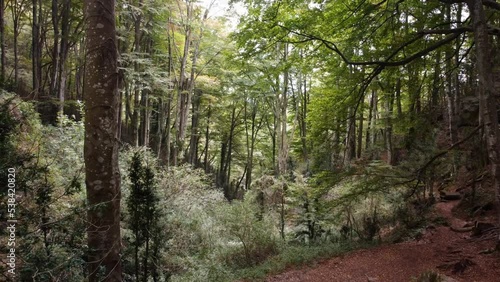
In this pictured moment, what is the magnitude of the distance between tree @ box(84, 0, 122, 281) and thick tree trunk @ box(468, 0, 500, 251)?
4.61 metres

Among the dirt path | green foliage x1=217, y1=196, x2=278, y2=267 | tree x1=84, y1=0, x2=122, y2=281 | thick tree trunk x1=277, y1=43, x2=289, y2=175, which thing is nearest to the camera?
tree x1=84, y1=0, x2=122, y2=281

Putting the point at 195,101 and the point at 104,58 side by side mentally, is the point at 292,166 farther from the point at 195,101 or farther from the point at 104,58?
the point at 104,58

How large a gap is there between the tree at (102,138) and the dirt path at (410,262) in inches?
180

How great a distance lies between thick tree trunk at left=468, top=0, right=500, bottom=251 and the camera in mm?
3598

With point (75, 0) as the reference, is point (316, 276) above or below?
below

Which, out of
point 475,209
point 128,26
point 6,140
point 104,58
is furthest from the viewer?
point 128,26

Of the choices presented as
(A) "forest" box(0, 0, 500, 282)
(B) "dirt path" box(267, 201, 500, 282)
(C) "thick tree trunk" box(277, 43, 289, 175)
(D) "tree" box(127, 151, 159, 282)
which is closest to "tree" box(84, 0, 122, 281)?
(A) "forest" box(0, 0, 500, 282)

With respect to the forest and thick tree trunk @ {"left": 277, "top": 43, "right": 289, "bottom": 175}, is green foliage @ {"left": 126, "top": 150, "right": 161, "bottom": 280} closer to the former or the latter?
the forest

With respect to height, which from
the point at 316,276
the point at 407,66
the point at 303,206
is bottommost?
the point at 316,276

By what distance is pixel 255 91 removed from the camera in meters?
18.7

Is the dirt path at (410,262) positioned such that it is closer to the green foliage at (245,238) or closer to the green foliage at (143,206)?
the green foliage at (245,238)

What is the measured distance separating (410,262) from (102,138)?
264 inches

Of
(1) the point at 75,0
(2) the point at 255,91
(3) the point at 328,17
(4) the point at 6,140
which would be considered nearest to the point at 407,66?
(3) the point at 328,17

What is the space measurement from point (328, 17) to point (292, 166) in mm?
18157
